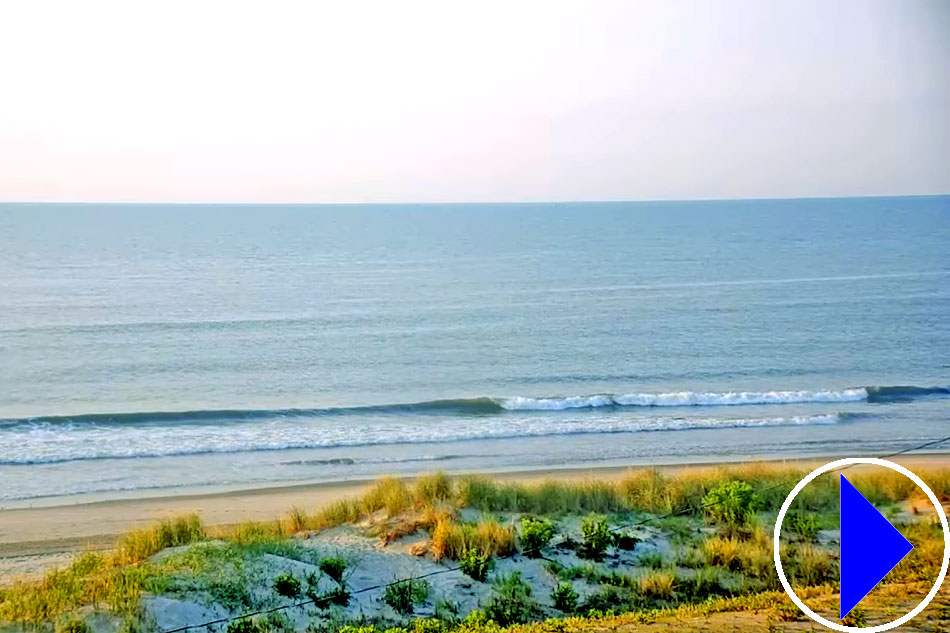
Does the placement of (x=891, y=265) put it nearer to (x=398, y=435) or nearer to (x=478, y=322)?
(x=478, y=322)

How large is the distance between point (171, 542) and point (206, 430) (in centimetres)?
1430

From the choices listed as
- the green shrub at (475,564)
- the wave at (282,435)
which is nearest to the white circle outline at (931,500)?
the green shrub at (475,564)

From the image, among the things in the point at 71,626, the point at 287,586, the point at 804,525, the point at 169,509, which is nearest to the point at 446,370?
the point at 169,509

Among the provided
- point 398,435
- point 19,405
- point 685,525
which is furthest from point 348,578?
point 19,405

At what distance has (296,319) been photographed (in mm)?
51125

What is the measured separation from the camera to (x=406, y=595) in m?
12.3

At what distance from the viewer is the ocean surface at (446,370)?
1031 inches

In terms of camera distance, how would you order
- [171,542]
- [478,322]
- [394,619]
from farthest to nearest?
[478,322]
[171,542]
[394,619]

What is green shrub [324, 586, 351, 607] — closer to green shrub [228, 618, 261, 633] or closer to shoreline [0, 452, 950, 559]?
green shrub [228, 618, 261, 633]

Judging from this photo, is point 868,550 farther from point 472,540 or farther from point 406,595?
point 472,540

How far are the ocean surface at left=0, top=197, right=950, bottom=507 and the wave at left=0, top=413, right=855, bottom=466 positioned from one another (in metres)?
0.10

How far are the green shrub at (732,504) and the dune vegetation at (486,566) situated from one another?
34 millimetres

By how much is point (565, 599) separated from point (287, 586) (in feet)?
10.6

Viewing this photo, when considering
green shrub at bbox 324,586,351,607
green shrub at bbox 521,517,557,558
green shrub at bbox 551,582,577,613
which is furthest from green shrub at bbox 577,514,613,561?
green shrub at bbox 324,586,351,607
